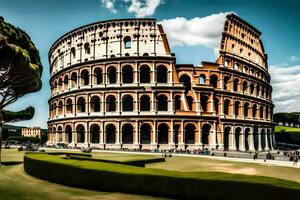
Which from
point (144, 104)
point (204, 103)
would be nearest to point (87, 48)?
point (144, 104)

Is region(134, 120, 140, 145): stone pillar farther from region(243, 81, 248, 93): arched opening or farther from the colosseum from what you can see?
region(243, 81, 248, 93): arched opening

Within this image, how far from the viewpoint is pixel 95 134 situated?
48.4 m

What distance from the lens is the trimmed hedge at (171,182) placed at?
417 inches

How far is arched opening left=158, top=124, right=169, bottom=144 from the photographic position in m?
45.7

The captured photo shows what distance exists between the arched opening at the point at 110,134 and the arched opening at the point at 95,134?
169 centimetres

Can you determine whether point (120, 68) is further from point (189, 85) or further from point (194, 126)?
point (194, 126)

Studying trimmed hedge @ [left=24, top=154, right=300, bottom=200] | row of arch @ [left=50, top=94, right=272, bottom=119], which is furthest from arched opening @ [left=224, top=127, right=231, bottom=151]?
trimmed hedge @ [left=24, top=154, right=300, bottom=200]

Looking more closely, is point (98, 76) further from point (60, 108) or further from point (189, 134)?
point (189, 134)

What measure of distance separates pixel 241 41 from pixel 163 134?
21.7m

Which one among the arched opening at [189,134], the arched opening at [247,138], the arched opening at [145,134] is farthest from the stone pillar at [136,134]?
the arched opening at [247,138]

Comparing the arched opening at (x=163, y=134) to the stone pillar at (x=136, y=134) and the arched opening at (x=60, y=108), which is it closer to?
the stone pillar at (x=136, y=134)

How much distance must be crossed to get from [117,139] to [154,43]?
1468cm

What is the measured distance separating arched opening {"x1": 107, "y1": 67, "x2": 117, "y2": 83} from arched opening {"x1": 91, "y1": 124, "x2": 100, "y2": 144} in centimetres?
710

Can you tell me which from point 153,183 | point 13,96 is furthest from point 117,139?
point 153,183
